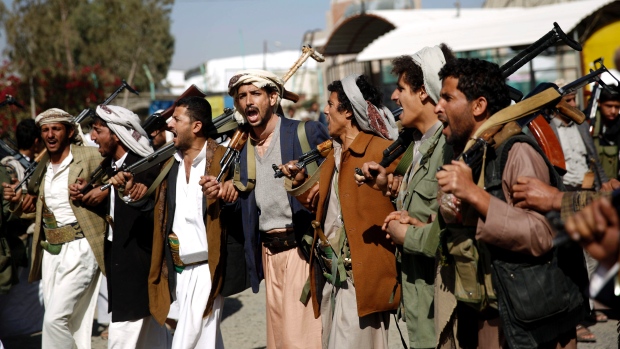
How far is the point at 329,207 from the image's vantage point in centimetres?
514

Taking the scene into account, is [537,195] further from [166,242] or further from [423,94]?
[166,242]

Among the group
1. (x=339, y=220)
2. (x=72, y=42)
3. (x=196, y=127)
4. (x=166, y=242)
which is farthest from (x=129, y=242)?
(x=72, y=42)

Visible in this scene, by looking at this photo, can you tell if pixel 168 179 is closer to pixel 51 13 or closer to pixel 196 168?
pixel 196 168

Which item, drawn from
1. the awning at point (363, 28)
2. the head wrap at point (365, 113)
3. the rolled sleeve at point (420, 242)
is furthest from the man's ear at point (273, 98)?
the awning at point (363, 28)

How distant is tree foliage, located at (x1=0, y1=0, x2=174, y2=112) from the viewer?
2438cm

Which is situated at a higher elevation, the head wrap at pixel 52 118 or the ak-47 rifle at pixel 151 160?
the head wrap at pixel 52 118

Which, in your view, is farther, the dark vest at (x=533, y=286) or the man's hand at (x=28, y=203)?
the man's hand at (x=28, y=203)

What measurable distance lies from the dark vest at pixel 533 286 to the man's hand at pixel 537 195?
0.15 meters

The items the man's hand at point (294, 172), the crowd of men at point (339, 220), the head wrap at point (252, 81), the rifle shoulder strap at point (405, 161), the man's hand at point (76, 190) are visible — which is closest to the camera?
the crowd of men at point (339, 220)

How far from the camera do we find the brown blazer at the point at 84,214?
22.4 feet

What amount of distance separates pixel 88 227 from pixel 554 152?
3924 millimetres

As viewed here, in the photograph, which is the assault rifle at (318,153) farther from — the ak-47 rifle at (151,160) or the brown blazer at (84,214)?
the brown blazer at (84,214)

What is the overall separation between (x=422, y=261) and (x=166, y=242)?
233cm

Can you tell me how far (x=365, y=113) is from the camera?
502cm
